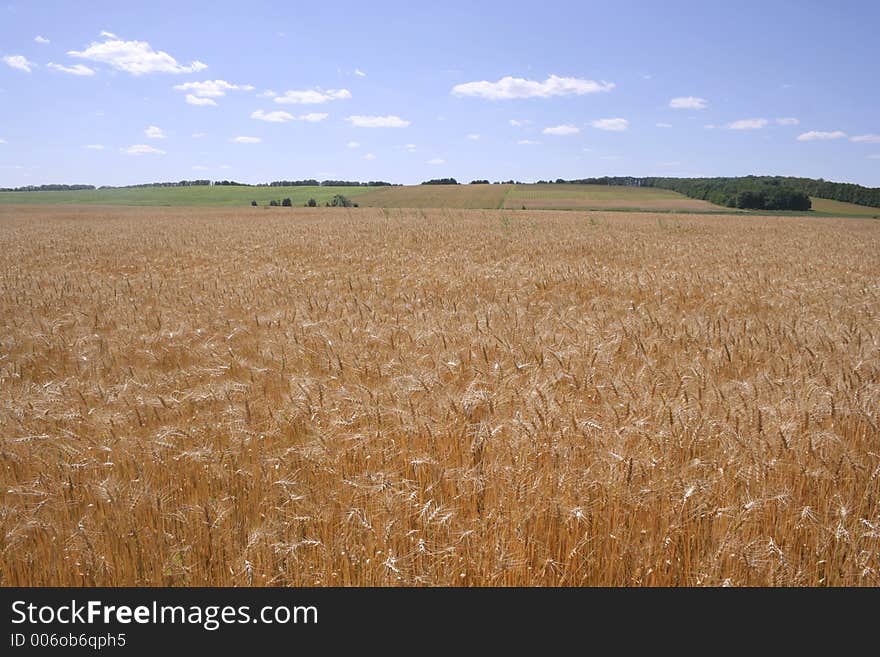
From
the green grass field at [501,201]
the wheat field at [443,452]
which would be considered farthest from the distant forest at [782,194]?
the wheat field at [443,452]

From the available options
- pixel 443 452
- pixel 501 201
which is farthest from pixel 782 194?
pixel 443 452

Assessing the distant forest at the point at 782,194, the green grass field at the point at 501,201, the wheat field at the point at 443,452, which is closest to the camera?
the wheat field at the point at 443,452

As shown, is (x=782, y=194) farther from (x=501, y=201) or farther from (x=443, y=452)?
(x=443, y=452)

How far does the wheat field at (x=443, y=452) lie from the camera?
2016mm

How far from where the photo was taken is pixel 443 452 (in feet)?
8.67

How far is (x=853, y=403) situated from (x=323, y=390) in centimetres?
312

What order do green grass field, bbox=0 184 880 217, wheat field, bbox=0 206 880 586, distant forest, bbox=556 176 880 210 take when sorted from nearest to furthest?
wheat field, bbox=0 206 880 586, green grass field, bbox=0 184 880 217, distant forest, bbox=556 176 880 210

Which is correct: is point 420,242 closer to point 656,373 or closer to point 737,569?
point 656,373

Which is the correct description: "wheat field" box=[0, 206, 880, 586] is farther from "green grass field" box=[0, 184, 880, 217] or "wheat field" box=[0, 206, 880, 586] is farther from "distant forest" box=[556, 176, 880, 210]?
"distant forest" box=[556, 176, 880, 210]

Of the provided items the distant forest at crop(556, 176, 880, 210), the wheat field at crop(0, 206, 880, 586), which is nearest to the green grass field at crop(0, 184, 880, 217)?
the distant forest at crop(556, 176, 880, 210)

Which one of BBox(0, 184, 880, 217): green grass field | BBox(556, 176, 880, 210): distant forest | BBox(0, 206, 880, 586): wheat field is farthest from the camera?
BBox(556, 176, 880, 210): distant forest

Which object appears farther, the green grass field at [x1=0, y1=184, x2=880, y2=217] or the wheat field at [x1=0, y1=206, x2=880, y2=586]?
the green grass field at [x1=0, y1=184, x2=880, y2=217]

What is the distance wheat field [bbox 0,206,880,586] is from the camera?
2016 mm

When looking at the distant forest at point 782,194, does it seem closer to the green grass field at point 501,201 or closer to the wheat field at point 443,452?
the green grass field at point 501,201
